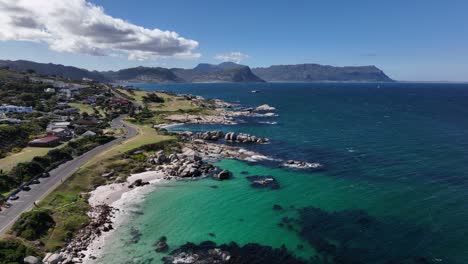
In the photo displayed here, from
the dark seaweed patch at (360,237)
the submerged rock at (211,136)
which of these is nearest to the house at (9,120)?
the submerged rock at (211,136)

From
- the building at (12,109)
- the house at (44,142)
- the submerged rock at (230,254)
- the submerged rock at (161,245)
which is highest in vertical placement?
the building at (12,109)

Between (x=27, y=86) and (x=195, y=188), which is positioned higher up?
(x=27, y=86)

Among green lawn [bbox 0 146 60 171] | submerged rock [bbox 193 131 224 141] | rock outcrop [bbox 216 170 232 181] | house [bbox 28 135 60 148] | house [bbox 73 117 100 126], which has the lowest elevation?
rock outcrop [bbox 216 170 232 181]

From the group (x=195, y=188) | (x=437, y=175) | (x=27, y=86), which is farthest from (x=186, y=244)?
(x=27, y=86)

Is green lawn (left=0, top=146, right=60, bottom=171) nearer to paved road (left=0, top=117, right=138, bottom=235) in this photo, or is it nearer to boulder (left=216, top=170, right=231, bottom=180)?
paved road (left=0, top=117, right=138, bottom=235)

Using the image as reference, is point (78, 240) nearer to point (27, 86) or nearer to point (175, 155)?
point (175, 155)

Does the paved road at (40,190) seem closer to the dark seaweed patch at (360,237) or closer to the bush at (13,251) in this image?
the bush at (13,251)

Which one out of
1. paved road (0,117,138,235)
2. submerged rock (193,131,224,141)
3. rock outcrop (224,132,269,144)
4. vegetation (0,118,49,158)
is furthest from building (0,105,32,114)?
rock outcrop (224,132,269,144)
